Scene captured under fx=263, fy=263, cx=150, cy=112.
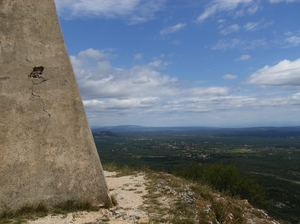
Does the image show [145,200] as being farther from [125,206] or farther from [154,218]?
[154,218]

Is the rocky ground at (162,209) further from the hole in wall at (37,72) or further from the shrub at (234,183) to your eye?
the shrub at (234,183)

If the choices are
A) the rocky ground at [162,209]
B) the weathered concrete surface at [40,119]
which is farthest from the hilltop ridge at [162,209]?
the weathered concrete surface at [40,119]

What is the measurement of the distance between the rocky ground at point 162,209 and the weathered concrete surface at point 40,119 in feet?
2.57

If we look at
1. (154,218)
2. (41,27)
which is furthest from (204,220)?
(41,27)

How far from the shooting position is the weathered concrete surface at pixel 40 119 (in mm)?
6668

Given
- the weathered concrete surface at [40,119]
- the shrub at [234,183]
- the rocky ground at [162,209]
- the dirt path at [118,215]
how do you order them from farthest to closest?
1. the shrub at [234,183]
2. the weathered concrete surface at [40,119]
3. the rocky ground at [162,209]
4. the dirt path at [118,215]

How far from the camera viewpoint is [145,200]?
8195mm

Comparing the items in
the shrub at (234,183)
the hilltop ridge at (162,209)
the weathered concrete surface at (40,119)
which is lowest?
the shrub at (234,183)

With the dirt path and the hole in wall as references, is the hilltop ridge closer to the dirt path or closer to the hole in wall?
the dirt path

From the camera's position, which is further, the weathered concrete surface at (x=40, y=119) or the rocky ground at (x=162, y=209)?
the weathered concrete surface at (x=40, y=119)

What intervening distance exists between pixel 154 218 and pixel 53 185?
2776mm

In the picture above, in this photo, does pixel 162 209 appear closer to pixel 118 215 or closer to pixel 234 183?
pixel 118 215

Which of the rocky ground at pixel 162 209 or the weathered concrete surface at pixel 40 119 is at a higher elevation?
the weathered concrete surface at pixel 40 119

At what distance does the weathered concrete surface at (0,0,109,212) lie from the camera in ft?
21.9
